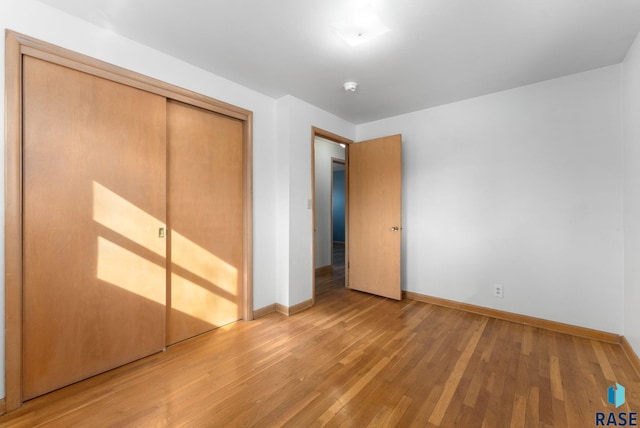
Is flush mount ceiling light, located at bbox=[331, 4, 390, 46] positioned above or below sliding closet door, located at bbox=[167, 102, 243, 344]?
above

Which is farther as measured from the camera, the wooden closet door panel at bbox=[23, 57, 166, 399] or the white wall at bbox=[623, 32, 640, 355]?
the white wall at bbox=[623, 32, 640, 355]

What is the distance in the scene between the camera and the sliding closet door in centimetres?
230

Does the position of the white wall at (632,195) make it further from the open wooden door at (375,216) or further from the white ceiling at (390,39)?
the open wooden door at (375,216)

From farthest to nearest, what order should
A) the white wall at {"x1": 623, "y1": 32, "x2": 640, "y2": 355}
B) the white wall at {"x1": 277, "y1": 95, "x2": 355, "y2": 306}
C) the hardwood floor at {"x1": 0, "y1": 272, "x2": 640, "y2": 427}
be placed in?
1. the white wall at {"x1": 277, "y1": 95, "x2": 355, "y2": 306}
2. the white wall at {"x1": 623, "y1": 32, "x2": 640, "y2": 355}
3. the hardwood floor at {"x1": 0, "y1": 272, "x2": 640, "y2": 427}

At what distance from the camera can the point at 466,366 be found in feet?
6.50

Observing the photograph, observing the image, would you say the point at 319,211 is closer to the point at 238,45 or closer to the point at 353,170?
the point at 353,170

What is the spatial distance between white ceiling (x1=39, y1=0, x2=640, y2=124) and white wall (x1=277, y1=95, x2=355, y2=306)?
0.35 metres

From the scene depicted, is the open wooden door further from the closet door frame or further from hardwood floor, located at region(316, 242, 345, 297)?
the closet door frame

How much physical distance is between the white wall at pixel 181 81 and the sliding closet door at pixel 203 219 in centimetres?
19

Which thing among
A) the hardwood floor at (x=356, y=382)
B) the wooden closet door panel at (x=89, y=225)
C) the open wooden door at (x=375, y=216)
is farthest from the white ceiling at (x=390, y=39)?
the hardwood floor at (x=356, y=382)

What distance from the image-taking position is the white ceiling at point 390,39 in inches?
65.5

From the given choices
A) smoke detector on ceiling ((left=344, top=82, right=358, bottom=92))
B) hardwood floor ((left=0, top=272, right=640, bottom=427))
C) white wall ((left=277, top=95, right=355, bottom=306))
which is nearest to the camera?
hardwood floor ((left=0, top=272, right=640, bottom=427))

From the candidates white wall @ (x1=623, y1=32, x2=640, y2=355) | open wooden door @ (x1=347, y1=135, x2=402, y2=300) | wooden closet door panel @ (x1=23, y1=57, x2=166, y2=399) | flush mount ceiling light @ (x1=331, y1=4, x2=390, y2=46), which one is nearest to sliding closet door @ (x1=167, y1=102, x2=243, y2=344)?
wooden closet door panel @ (x1=23, y1=57, x2=166, y2=399)

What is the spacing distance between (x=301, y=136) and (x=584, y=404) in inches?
120
